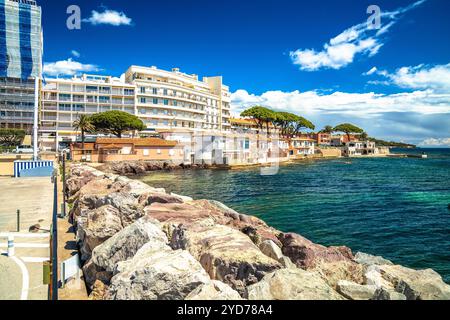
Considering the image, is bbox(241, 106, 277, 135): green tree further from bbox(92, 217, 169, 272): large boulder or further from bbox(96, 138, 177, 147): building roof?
bbox(92, 217, 169, 272): large boulder

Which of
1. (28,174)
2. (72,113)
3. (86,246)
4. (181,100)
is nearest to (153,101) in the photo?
(181,100)

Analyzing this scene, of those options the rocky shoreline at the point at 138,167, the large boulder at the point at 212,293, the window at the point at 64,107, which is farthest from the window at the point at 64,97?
the large boulder at the point at 212,293

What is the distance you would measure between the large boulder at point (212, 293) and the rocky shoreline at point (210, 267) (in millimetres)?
16

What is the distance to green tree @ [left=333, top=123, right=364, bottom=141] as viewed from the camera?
153 m

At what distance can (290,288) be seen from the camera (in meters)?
5.89

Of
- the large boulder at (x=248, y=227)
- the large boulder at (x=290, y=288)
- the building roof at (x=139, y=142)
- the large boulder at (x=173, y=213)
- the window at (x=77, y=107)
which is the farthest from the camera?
the window at (x=77, y=107)

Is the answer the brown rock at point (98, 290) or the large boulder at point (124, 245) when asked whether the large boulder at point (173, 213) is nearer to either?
the large boulder at point (124, 245)

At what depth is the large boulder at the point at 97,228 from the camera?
9453 millimetres

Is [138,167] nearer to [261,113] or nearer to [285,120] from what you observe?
[261,113]

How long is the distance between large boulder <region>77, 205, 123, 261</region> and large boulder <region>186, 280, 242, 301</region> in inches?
189

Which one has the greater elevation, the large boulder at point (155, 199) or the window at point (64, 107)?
the window at point (64, 107)

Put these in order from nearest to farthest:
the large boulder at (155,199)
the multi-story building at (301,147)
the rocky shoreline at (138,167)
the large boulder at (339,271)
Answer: the large boulder at (339,271), the large boulder at (155,199), the rocky shoreline at (138,167), the multi-story building at (301,147)

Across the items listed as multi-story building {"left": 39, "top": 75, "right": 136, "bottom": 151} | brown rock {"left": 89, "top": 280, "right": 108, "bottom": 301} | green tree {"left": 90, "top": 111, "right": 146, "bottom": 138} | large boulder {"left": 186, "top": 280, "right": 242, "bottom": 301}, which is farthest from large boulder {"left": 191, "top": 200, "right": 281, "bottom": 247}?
multi-story building {"left": 39, "top": 75, "right": 136, "bottom": 151}
